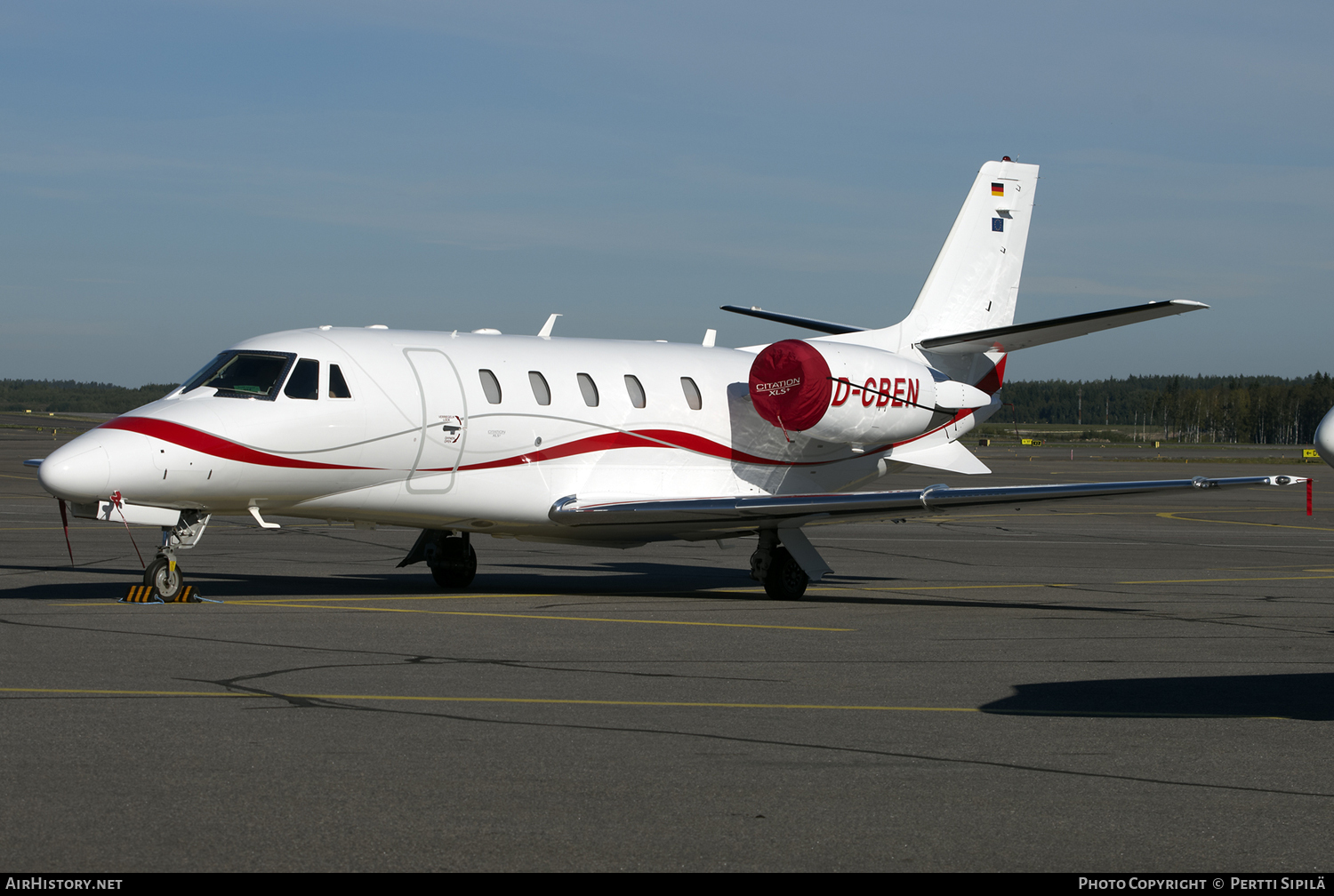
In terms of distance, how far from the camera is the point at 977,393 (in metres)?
20.3

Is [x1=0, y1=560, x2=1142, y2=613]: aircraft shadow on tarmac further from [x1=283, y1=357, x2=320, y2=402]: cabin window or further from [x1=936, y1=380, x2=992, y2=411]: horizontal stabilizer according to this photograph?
[x1=936, y1=380, x2=992, y2=411]: horizontal stabilizer

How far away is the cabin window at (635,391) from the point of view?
18.2 m

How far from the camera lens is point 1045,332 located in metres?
18.2

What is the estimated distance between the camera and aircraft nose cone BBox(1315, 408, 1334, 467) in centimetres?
812

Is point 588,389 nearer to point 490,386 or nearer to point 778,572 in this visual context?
point 490,386

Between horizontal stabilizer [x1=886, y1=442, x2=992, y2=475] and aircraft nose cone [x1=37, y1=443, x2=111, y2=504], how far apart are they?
10.8m

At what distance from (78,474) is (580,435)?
19.7ft

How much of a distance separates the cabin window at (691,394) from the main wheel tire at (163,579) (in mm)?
6962

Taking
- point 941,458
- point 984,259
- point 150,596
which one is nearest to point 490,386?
point 150,596

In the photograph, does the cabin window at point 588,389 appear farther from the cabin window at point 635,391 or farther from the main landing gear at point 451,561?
the main landing gear at point 451,561

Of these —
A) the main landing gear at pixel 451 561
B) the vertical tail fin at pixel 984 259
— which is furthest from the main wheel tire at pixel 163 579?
the vertical tail fin at pixel 984 259

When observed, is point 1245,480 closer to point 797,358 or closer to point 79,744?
point 797,358
